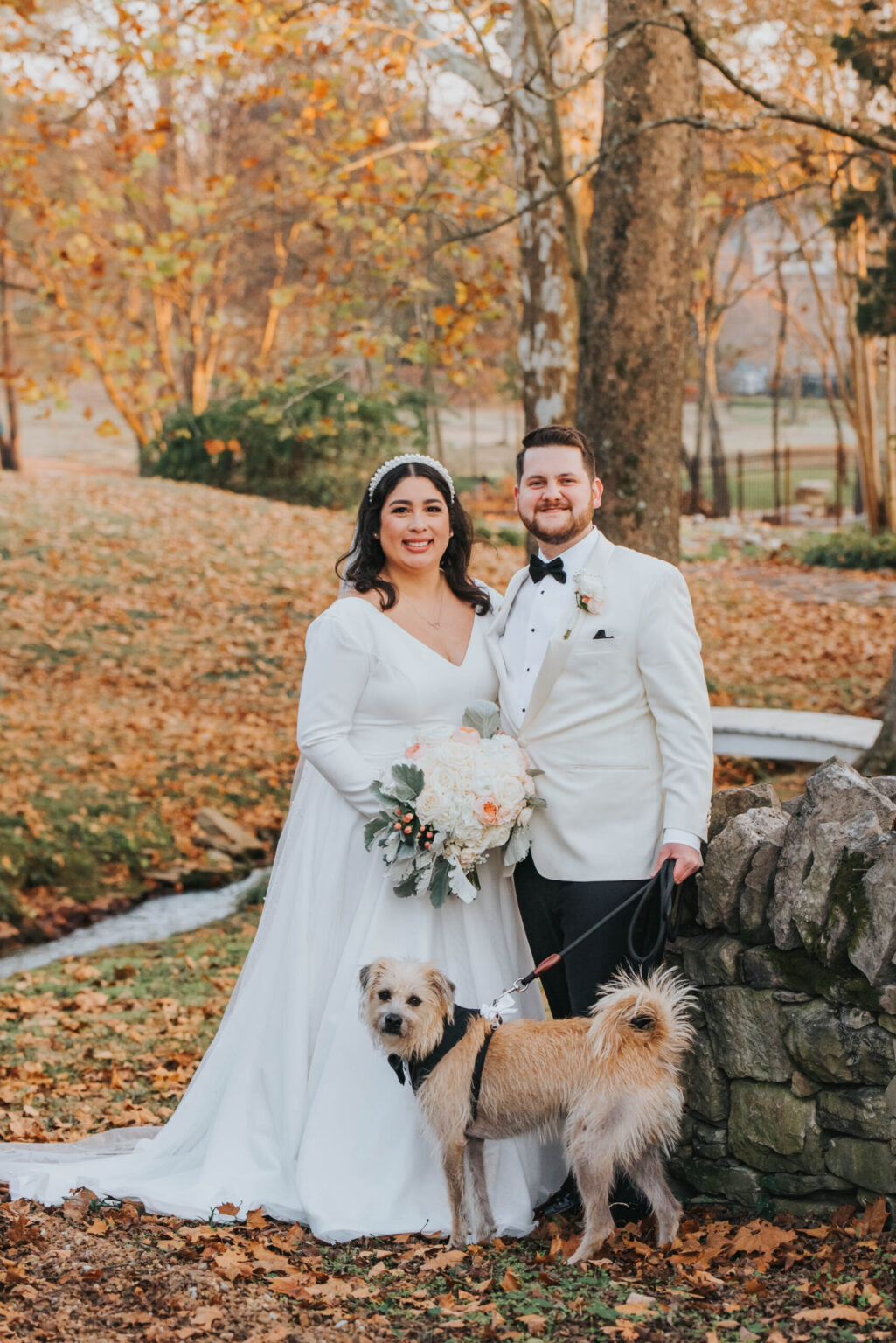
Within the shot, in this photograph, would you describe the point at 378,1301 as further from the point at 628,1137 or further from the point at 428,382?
the point at 428,382

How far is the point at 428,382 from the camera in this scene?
18.0 metres

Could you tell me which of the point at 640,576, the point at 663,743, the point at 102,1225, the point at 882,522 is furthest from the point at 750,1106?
the point at 882,522

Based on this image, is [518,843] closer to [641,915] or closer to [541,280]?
[641,915]

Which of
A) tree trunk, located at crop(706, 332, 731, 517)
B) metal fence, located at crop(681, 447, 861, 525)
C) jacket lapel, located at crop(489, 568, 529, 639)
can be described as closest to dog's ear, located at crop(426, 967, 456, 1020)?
jacket lapel, located at crop(489, 568, 529, 639)

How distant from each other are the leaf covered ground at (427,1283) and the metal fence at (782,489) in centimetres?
2125

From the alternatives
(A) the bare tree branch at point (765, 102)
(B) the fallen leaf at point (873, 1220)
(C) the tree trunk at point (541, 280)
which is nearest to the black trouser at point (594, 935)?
(B) the fallen leaf at point (873, 1220)

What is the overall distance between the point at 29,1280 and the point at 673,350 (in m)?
5.23

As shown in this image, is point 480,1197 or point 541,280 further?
point 541,280

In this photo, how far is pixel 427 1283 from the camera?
10.9 feet

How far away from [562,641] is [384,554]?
0.89 metres

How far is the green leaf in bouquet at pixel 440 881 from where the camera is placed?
364 cm

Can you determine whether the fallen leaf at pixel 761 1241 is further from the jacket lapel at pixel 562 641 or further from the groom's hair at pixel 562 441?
the groom's hair at pixel 562 441

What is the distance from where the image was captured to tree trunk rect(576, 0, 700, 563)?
21.1 ft

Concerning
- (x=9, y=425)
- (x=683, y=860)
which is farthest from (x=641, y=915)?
(x=9, y=425)
